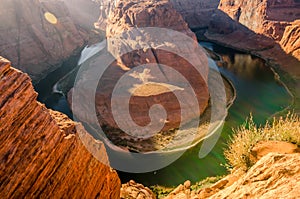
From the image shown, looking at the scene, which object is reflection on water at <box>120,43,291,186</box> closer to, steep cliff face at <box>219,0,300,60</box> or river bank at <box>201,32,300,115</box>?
river bank at <box>201,32,300,115</box>

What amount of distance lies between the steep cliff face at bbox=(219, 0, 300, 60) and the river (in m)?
9.30

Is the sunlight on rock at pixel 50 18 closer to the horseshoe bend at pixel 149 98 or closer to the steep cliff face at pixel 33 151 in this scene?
the horseshoe bend at pixel 149 98

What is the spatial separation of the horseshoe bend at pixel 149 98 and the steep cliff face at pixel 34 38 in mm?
321

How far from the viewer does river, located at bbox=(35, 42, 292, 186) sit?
31.0 m

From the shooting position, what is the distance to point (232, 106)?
45500 mm

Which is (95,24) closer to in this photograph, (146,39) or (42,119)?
(146,39)

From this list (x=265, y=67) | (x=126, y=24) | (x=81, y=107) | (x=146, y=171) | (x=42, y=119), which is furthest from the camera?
(x=265, y=67)

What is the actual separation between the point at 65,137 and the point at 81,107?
103 ft

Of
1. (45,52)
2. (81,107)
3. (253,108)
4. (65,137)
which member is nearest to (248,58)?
(253,108)

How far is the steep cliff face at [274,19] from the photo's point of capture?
70.7 meters

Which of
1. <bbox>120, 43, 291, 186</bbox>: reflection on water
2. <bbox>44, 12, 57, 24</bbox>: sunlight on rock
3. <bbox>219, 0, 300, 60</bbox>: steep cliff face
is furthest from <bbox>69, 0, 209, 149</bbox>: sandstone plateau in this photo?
<bbox>44, 12, 57, 24</bbox>: sunlight on rock

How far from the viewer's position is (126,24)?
171ft

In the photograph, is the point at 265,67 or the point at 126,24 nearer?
the point at 126,24

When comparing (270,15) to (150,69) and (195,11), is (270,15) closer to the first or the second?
(195,11)
